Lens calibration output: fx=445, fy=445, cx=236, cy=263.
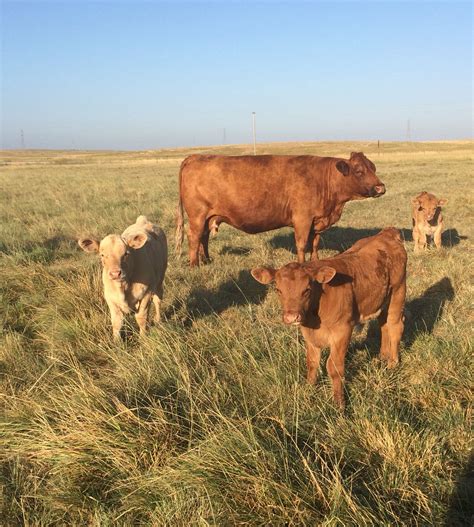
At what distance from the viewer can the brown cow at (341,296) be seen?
3312mm

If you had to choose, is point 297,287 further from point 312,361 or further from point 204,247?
point 204,247

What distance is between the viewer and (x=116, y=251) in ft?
15.1

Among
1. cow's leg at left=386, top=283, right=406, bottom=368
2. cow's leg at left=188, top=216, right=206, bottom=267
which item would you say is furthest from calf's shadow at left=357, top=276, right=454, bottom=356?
cow's leg at left=188, top=216, right=206, bottom=267

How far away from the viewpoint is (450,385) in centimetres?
353

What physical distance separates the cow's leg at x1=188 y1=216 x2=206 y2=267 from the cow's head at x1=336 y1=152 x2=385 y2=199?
2669 mm

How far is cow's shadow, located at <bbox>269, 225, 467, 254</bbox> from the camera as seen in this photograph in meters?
9.64

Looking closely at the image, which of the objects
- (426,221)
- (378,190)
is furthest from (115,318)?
(426,221)

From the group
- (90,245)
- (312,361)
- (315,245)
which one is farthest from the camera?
(315,245)

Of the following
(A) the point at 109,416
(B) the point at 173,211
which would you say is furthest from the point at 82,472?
(B) the point at 173,211

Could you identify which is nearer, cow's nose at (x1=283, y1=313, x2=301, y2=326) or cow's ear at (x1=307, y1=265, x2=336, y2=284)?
cow's nose at (x1=283, y1=313, x2=301, y2=326)

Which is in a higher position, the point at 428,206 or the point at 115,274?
the point at 428,206

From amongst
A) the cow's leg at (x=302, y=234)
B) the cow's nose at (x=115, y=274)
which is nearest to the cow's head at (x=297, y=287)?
the cow's nose at (x=115, y=274)

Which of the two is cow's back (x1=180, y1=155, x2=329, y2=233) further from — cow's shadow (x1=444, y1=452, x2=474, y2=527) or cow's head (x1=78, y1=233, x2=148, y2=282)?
cow's shadow (x1=444, y1=452, x2=474, y2=527)

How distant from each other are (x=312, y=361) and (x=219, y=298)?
2802 millimetres
